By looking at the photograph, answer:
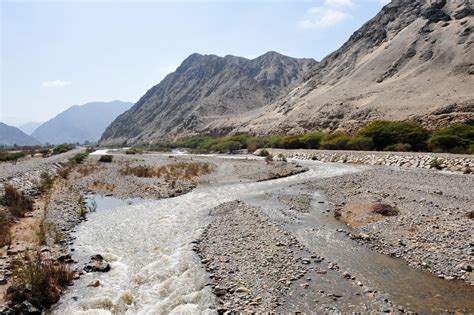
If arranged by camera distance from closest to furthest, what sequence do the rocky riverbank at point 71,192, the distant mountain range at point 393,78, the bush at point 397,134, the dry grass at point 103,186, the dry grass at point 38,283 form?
1. the dry grass at point 38,283
2. the rocky riverbank at point 71,192
3. the dry grass at point 103,186
4. the bush at point 397,134
5. the distant mountain range at point 393,78

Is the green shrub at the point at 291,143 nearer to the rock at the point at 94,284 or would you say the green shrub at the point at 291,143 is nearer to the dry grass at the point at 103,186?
the dry grass at the point at 103,186

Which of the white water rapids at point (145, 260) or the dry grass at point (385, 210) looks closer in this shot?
the white water rapids at point (145, 260)

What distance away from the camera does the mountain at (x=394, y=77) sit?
219 feet

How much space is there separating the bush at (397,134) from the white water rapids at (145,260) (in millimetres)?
34261

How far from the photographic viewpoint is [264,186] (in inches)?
1219

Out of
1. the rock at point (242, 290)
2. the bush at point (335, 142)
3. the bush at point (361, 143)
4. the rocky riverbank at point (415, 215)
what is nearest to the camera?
the rock at point (242, 290)

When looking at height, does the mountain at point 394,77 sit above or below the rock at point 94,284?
above

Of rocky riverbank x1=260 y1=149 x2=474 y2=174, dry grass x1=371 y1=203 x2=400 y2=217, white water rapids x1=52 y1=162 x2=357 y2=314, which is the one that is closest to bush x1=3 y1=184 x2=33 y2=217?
white water rapids x1=52 y1=162 x2=357 y2=314

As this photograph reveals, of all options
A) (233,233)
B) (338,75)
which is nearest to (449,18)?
(338,75)

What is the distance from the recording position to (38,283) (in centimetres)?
1054

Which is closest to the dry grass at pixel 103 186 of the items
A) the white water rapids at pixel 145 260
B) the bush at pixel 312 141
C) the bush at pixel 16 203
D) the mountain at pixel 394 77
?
the white water rapids at pixel 145 260

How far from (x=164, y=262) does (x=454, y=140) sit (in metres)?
40.9

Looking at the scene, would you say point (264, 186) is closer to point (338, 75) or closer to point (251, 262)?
point (251, 262)

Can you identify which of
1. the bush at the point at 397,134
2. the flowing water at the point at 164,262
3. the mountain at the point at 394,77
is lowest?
the flowing water at the point at 164,262
